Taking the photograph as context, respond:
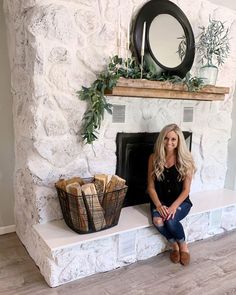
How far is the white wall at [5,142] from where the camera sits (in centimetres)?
236

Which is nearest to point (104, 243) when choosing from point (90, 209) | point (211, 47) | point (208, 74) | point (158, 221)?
point (90, 209)

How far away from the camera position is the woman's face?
2.27 meters

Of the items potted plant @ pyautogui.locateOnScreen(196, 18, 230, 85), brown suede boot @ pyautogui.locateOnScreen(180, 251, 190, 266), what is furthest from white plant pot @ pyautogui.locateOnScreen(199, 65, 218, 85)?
brown suede boot @ pyautogui.locateOnScreen(180, 251, 190, 266)

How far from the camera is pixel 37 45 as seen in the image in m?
1.86

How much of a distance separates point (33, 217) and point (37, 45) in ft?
3.98

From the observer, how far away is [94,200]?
184 centimetres

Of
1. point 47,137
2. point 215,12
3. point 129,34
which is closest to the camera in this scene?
point 47,137

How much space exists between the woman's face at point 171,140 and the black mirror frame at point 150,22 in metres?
0.54

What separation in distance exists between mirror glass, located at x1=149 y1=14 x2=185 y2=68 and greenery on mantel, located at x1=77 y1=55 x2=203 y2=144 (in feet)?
0.89

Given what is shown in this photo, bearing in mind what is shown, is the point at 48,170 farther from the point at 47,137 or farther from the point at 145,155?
the point at 145,155

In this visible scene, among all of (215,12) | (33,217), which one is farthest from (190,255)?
(215,12)

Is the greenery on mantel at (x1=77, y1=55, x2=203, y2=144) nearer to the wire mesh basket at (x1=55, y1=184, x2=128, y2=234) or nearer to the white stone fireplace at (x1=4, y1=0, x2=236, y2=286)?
the white stone fireplace at (x1=4, y1=0, x2=236, y2=286)

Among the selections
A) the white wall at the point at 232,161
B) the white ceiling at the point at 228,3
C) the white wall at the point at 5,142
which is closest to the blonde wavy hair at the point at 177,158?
the white wall at the point at 232,161

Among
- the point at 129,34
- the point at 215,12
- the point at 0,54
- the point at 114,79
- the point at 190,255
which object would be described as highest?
the point at 215,12
